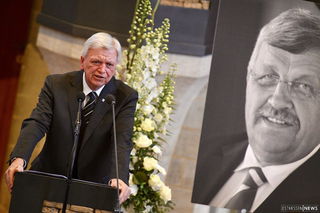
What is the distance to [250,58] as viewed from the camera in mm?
5066

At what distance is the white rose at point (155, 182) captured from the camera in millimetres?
4449

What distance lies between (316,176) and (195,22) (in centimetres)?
148

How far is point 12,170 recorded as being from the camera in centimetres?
318

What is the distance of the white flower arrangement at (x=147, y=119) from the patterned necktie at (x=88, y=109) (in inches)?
32.3

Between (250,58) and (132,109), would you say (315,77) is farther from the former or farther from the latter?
(132,109)

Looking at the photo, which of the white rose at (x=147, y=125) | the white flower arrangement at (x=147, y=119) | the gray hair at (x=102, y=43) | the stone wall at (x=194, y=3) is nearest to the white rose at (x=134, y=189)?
the white flower arrangement at (x=147, y=119)

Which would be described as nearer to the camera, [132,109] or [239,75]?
[132,109]

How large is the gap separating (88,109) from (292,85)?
1972 millimetres

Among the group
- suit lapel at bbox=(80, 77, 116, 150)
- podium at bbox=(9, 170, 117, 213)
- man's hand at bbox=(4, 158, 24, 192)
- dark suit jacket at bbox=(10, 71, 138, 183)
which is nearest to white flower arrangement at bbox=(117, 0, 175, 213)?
dark suit jacket at bbox=(10, 71, 138, 183)

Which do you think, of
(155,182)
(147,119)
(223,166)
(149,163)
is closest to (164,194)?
(155,182)

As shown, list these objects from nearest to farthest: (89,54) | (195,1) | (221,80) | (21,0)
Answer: (89,54) → (221,80) → (195,1) → (21,0)

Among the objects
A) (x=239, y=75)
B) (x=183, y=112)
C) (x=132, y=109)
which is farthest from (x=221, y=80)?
(x=132, y=109)

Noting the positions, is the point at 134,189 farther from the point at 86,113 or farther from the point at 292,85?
the point at 292,85

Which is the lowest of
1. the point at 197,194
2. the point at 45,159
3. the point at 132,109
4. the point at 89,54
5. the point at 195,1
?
the point at 197,194
